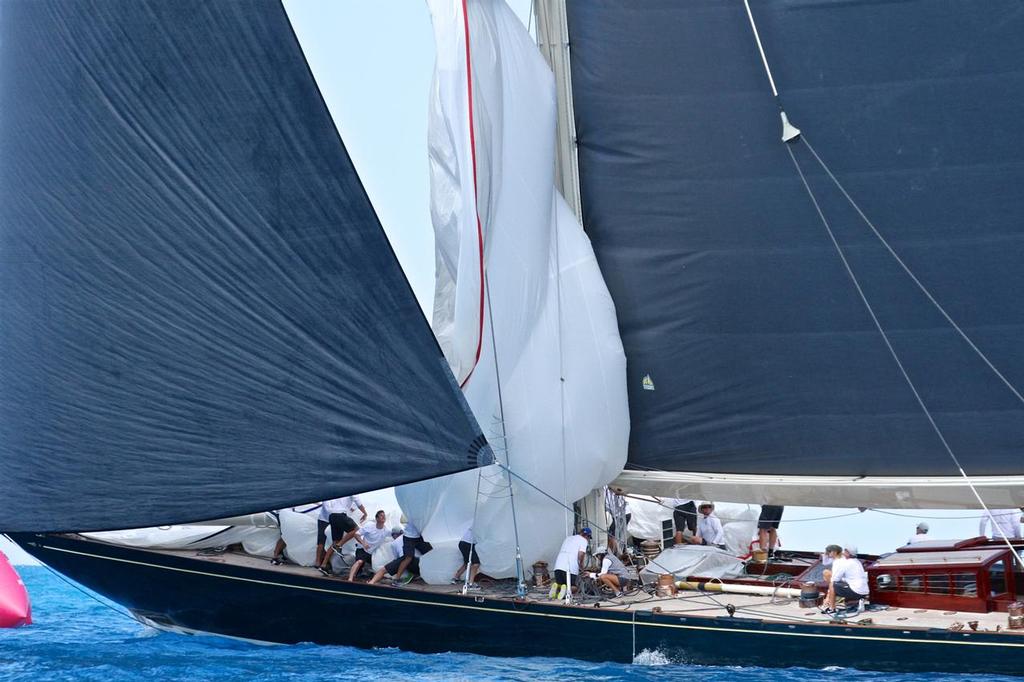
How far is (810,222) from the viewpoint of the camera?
43.6 ft

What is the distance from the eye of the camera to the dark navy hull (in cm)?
1188

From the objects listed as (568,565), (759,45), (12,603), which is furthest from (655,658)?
(12,603)

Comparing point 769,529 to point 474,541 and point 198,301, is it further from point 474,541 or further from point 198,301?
point 198,301

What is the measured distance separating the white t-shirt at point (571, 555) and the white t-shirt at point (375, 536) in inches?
74.9

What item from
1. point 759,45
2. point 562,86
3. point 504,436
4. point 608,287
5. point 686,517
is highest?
point 759,45

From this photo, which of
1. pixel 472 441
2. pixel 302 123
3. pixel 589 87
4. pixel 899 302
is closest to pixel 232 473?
pixel 472 441

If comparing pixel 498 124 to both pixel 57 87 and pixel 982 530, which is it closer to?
pixel 57 87

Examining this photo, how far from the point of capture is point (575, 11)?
45.6 ft

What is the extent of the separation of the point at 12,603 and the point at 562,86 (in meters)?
9.24

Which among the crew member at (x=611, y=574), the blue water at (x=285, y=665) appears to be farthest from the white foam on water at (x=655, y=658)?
the crew member at (x=611, y=574)

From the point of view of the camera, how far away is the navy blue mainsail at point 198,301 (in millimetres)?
12086

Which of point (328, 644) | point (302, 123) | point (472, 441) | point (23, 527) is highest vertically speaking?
point (302, 123)

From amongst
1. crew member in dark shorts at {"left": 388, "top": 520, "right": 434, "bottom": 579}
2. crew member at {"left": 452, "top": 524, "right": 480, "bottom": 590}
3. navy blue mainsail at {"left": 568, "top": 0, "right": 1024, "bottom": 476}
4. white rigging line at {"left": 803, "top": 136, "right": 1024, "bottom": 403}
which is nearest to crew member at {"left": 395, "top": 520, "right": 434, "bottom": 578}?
crew member in dark shorts at {"left": 388, "top": 520, "right": 434, "bottom": 579}

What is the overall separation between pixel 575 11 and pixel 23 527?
23.8 ft
